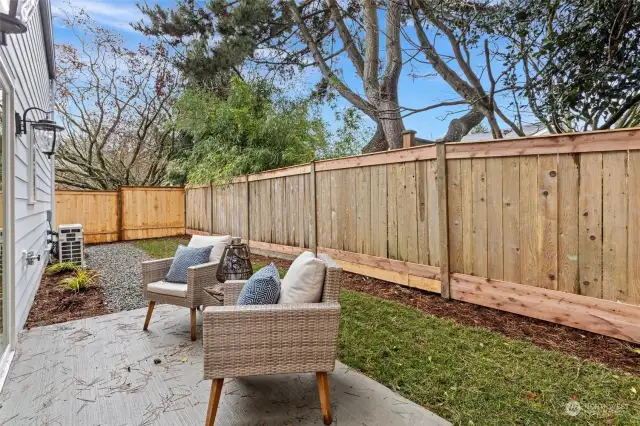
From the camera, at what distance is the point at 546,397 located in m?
1.95

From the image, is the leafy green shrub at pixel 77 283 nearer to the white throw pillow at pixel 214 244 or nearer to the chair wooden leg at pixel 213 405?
the white throw pillow at pixel 214 244

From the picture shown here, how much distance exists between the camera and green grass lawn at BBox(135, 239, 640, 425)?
5.97 ft

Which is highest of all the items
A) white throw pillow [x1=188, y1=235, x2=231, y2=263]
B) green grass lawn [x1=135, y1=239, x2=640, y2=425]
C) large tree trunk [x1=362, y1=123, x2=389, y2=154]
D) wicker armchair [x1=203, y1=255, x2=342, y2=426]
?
large tree trunk [x1=362, y1=123, x2=389, y2=154]

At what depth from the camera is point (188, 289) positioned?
114 inches

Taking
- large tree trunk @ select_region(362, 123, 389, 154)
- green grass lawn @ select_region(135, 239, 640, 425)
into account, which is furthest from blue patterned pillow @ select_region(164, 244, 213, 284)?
large tree trunk @ select_region(362, 123, 389, 154)

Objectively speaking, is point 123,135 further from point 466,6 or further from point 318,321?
point 318,321

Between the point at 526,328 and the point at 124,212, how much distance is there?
33.8 ft

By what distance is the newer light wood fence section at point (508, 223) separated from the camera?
2.61 meters

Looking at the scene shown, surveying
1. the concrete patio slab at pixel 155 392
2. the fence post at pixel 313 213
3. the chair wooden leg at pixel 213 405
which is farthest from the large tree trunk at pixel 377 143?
the chair wooden leg at pixel 213 405

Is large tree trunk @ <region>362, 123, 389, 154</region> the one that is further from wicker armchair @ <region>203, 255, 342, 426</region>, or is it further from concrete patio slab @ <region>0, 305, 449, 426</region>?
wicker armchair @ <region>203, 255, 342, 426</region>

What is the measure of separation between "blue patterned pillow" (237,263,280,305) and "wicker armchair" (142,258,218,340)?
3.28 feet

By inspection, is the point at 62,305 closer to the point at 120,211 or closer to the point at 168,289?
the point at 168,289

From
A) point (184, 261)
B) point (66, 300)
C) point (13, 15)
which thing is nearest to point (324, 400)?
point (184, 261)

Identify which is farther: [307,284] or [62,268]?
[62,268]
